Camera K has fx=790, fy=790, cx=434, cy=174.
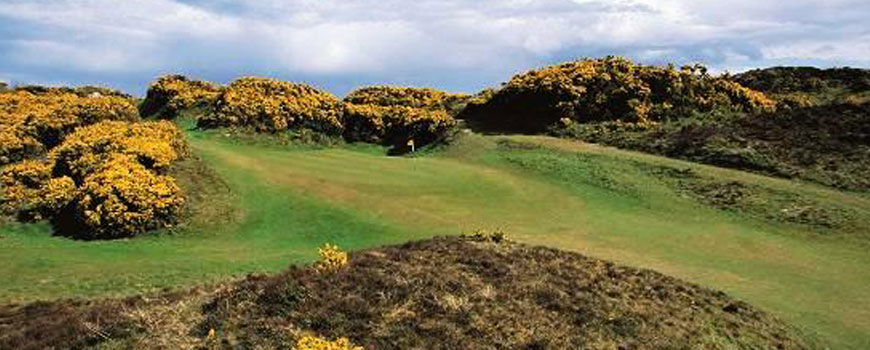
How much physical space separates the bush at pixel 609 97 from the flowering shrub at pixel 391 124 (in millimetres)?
3650

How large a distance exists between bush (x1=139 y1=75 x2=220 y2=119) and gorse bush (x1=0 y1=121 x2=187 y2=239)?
24.0m

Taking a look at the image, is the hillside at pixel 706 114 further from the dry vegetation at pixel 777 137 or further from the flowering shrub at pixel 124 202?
the flowering shrub at pixel 124 202

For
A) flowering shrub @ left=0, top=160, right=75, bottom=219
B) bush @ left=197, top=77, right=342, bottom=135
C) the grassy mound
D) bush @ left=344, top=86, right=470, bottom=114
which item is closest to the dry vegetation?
bush @ left=344, top=86, right=470, bottom=114

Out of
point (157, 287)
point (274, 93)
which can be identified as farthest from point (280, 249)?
point (274, 93)

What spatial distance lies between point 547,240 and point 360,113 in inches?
1048

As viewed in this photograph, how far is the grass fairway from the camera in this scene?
19.9 metres

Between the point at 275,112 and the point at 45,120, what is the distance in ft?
42.0

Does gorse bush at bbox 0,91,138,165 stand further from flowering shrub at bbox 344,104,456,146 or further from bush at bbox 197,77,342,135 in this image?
flowering shrub at bbox 344,104,456,146

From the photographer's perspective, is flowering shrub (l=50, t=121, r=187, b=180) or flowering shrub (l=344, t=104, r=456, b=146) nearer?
flowering shrub (l=50, t=121, r=187, b=180)

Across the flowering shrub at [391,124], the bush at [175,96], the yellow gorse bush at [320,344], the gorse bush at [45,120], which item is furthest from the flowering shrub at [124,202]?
the bush at [175,96]

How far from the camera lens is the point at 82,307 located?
17141mm

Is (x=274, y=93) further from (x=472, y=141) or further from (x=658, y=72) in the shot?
(x=658, y=72)

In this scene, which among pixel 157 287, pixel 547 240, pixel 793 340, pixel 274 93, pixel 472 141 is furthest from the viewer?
pixel 274 93

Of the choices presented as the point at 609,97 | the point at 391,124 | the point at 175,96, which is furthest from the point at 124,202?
the point at 175,96
